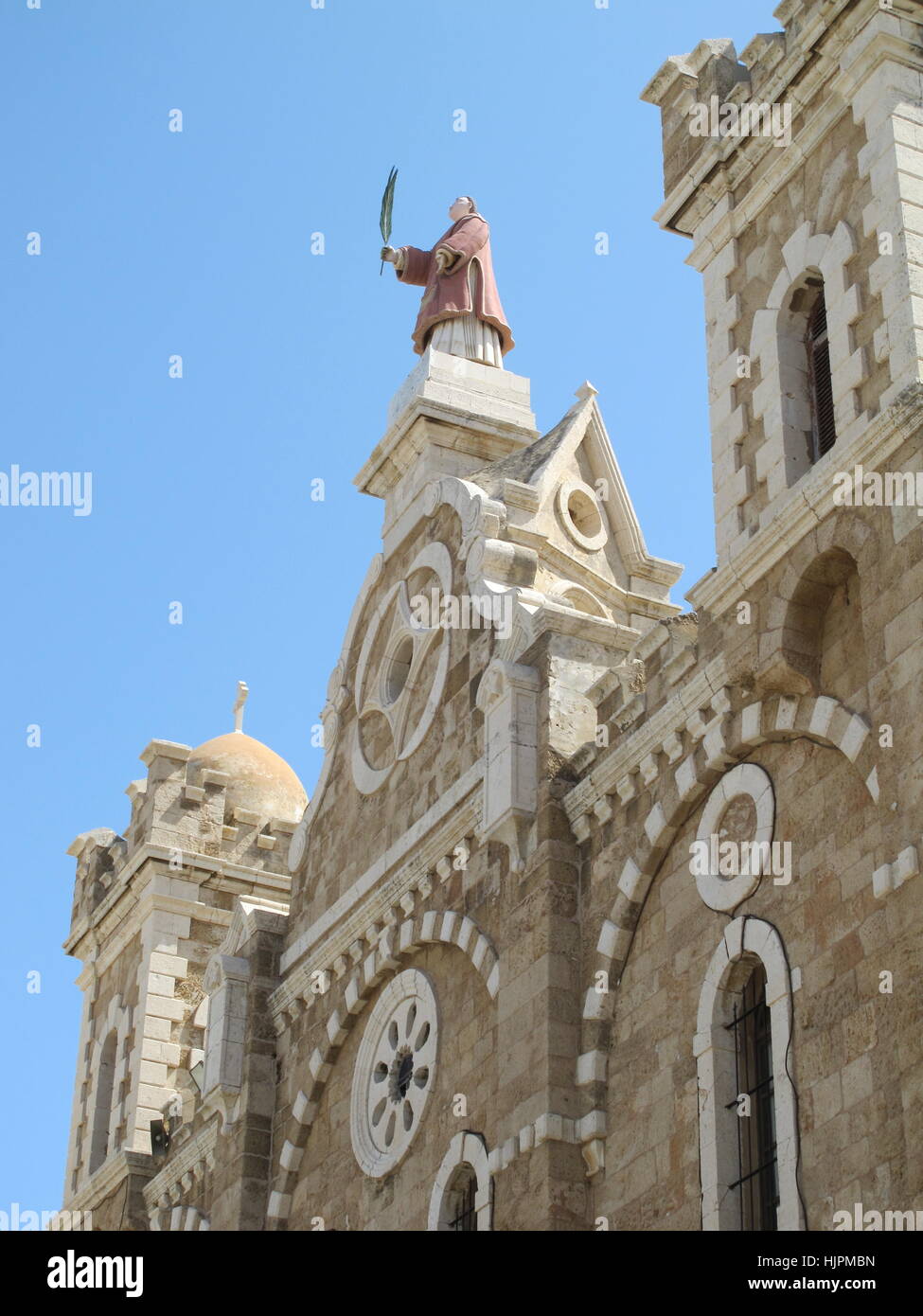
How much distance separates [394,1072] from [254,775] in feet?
43.0

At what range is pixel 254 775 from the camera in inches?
1501

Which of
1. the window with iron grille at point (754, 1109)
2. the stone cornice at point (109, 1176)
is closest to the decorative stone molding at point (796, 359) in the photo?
the window with iron grille at point (754, 1109)

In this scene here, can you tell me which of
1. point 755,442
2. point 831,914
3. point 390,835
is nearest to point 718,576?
point 755,442

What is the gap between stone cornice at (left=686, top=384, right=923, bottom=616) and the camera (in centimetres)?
1883

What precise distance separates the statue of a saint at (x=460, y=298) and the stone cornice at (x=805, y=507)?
11.2 metres

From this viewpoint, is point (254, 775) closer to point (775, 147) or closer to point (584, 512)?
point (584, 512)

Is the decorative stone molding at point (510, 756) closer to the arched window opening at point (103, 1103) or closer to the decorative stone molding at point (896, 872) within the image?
the decorative stone molding at point (896, 872)

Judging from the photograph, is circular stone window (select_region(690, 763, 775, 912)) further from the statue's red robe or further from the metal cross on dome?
the statue's red robe

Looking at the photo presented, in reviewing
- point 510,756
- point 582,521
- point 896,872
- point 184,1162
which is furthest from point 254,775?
point 896,872

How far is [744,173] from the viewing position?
75.5 feet

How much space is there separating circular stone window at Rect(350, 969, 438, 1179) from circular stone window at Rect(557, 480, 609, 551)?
611 centimetres

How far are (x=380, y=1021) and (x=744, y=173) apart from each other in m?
10.2

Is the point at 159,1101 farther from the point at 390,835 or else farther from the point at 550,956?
the point at 550,956

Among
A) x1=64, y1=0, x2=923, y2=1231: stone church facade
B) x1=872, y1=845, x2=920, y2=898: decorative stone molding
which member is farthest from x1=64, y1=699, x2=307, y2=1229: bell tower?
x1=872, y1=845, x2=920, y2=898: decorative stone molding
